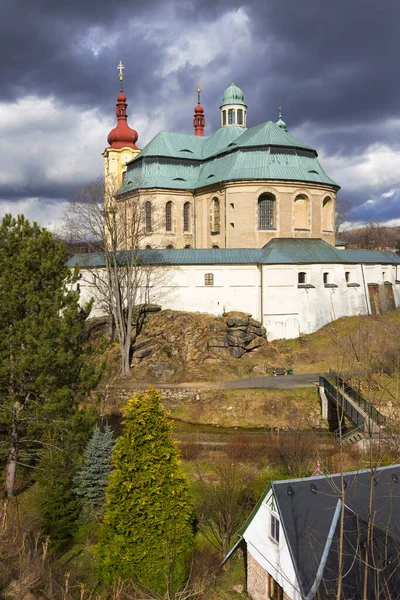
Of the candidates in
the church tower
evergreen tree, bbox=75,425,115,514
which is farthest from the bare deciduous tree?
the church tower

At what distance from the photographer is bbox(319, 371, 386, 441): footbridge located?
1972cm

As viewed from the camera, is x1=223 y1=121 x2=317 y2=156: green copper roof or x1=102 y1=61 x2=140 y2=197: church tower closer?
x1=223 y1=121 x2=317 y2=156: green copper roof

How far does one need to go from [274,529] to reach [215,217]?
1295 inches

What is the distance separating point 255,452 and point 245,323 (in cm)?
1292

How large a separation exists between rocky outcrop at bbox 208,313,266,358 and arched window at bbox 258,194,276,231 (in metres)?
8.64

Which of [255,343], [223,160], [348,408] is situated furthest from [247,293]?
[348,408]

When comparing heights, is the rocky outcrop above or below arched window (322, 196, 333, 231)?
below

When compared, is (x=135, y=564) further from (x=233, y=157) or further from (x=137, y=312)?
(x=233, y=157)

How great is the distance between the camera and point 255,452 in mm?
21500

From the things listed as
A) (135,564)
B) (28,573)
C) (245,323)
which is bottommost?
(135,564)

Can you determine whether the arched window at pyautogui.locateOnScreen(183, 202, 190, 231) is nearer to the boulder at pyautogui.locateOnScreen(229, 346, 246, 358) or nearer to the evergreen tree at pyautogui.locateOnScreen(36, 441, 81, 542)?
the boulder at pyautogui.locateOnScreen(229, 346, 246, 358)

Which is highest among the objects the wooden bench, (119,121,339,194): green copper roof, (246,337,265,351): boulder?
(119,121,339,194): green copper roof

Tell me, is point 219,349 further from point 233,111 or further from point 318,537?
point 233,111

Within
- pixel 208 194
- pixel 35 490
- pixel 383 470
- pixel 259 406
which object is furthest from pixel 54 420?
pixel 208 194
